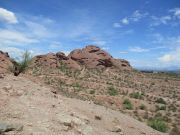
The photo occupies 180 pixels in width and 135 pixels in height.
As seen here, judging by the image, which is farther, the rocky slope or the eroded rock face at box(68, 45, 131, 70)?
the eroded rock face at box(68, 45, 131, 70)

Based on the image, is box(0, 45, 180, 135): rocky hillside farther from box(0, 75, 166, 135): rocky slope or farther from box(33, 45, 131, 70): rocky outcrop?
box(0, 75, 166, 135): rocky slope

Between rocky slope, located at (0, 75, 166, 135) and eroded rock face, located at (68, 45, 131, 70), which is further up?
eroded rock face, located at (68, 45, 131, 70)

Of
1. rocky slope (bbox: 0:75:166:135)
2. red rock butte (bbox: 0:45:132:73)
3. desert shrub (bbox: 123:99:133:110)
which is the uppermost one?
red rock butte (bbox: 0:45:132:73)

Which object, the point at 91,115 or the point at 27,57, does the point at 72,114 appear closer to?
the point at 91,115

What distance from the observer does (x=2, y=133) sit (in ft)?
25.8

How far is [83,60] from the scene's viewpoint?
7088 cm

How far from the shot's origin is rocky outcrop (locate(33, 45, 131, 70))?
65875 mm

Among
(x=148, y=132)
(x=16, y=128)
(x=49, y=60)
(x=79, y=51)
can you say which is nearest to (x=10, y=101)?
(x=16, y=128)

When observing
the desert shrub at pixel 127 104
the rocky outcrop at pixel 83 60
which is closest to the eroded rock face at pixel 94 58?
the rocky outcrop at pixel 83 60

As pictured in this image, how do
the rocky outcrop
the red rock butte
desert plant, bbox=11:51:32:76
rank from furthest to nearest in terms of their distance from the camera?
1. the rocky outcrop
2. the red rock butte
3. desert plant, bbox=11:51:32:76

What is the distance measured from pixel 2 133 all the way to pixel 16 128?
0.40m

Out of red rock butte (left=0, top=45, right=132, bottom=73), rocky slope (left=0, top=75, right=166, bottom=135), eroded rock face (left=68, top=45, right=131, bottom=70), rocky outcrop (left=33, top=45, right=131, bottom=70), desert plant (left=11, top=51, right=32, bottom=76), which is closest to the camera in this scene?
rocky slope (left=0, top=75, right=166, bottom=135)

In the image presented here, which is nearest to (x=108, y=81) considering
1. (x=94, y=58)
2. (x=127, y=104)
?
(x=94, y=58)

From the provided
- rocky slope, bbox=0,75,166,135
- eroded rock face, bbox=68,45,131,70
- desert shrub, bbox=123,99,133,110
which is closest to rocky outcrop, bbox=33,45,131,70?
eroded rock face, bbox=68,45,131,70
